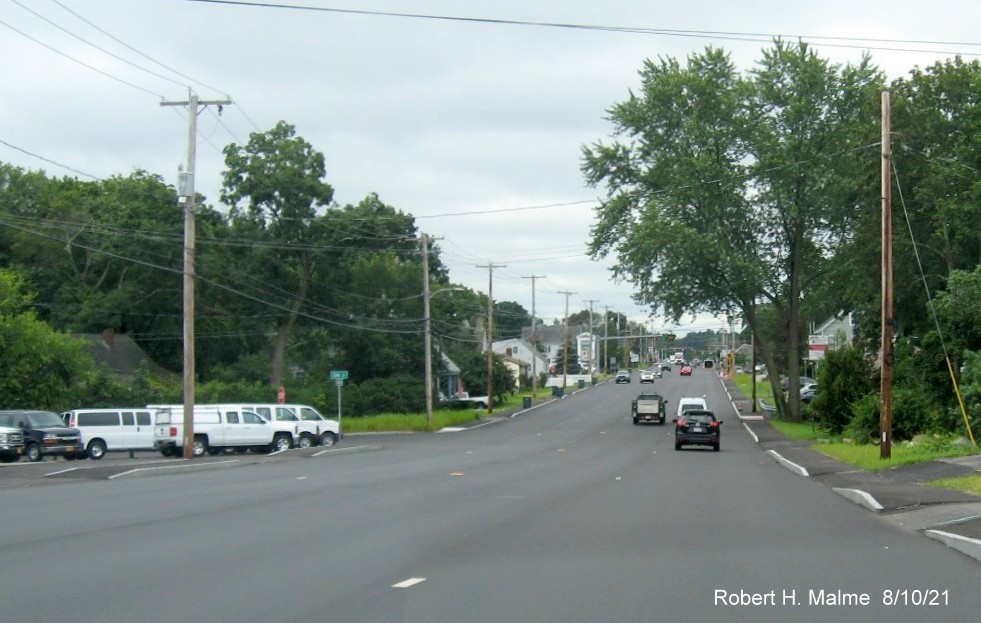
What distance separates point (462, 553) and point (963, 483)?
12.5m

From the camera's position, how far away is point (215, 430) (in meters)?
40.8

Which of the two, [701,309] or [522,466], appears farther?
[701,309]

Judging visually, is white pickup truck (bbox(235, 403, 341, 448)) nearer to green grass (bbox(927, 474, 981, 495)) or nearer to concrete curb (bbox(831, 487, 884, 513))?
concrete curb (bbox(831, 487, 884, 513))

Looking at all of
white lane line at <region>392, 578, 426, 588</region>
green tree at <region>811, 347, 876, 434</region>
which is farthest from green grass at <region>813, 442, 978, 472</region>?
white lane line at <region>392, 578, 426, 588</region>

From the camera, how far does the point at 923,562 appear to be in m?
12.1

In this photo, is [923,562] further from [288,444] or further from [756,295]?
[756,295]

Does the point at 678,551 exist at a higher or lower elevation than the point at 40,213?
lower

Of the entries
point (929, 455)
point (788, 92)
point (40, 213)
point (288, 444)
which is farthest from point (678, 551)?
point (40, 213)

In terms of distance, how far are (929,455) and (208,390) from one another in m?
43.2

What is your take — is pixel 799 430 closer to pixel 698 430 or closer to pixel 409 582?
pixel 698 430

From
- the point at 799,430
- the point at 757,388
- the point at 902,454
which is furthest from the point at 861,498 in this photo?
the point at 757,388

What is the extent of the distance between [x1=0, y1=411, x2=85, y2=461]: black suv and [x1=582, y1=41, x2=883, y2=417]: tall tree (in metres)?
28.7

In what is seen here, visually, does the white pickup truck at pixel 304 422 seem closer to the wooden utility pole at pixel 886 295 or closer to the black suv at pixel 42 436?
the black suv at pixel 42 436

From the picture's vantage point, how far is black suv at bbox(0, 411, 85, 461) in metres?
36.9
